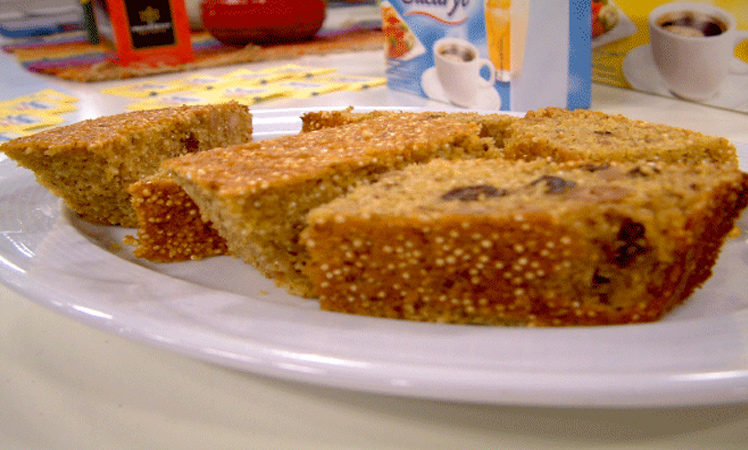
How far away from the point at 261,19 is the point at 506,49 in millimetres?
2803

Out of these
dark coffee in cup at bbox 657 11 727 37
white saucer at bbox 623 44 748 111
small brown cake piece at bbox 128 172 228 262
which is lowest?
white saucer at bbox 623 44 748 111

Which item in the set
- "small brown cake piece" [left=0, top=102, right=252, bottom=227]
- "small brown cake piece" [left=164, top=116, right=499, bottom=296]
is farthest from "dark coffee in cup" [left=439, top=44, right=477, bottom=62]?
"small brown cake piece" [left=0, top=102, right=252, bottom=227]

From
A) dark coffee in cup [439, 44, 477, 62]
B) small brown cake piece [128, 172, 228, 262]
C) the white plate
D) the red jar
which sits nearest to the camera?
the white plate

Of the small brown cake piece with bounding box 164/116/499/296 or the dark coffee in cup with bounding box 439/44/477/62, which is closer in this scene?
the small brown cake piece with bounding box 164/116/499/296

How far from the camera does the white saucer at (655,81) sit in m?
2.53

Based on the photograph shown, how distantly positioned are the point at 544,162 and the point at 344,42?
13.4 feet

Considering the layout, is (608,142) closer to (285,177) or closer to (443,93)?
(285,177)

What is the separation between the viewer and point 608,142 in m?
1.52

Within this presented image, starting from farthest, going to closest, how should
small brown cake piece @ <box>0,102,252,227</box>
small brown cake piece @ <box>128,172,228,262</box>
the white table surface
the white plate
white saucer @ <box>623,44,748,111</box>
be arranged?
white saucer @ <box>623,44,748,111</box>
small brown cake piece @ <box>0,102,252,227</box>
small brown cake piece @ <box>128,172,228,262</box>
the white table surface
the white plate

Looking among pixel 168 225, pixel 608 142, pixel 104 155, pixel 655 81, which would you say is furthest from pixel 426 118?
pixel 655 81

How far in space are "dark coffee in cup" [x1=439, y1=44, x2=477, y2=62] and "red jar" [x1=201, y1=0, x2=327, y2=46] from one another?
2.24 m

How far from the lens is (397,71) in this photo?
317 centimetres

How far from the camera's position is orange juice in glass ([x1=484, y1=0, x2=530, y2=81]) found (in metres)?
2.35

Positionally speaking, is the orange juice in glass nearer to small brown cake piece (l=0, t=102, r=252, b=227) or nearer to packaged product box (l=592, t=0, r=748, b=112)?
packaged product box (l=592, t=0, r=748, b=112)
